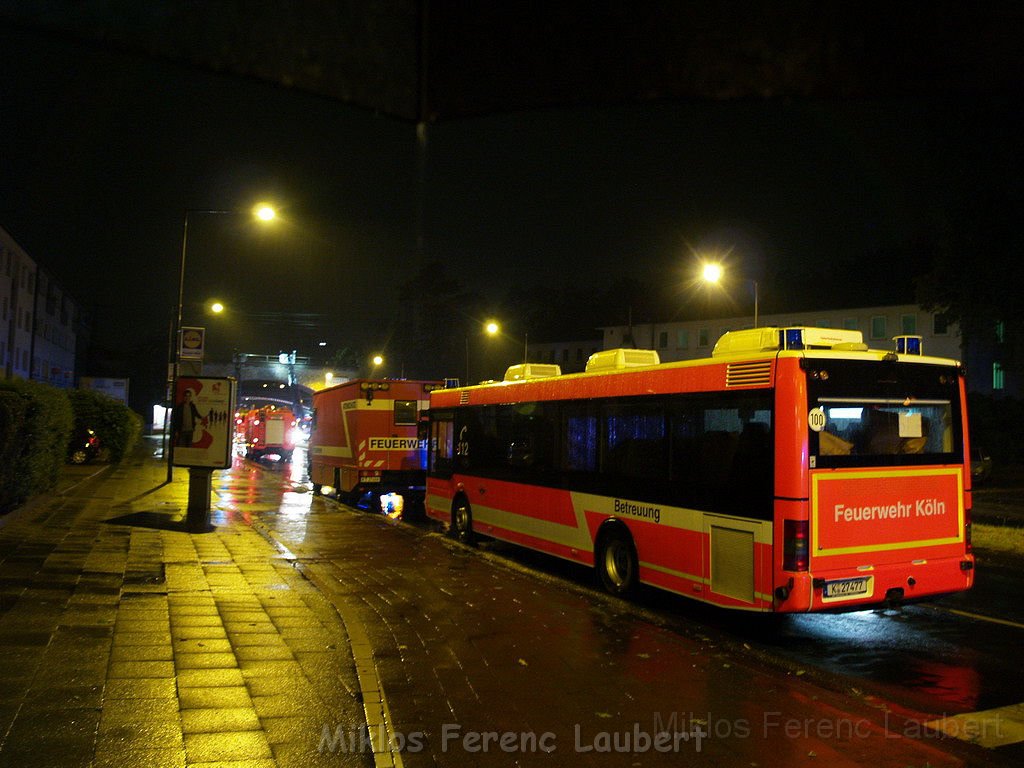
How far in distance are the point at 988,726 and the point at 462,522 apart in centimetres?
1018

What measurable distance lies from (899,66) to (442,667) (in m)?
5.50

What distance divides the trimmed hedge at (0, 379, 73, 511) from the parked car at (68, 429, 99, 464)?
46.0 feet

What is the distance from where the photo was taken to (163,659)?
6.32 meters

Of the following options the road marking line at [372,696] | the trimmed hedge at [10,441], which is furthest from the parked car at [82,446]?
the road marking line at [372,696]

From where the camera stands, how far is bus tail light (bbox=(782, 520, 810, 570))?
758cm

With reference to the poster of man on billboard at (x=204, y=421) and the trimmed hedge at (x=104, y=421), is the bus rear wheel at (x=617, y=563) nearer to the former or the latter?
the poster of man on billboard at (x=204, y=421)

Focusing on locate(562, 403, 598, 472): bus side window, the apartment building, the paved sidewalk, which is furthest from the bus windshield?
the apartment building

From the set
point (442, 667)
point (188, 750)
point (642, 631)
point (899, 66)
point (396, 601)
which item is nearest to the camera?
point (899, 66)

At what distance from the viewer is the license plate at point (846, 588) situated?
7.69 meters

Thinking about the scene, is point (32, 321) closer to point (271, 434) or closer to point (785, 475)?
point (271, 434)

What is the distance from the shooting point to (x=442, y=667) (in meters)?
6.78

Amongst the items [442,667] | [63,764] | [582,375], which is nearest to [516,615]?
[442,667]

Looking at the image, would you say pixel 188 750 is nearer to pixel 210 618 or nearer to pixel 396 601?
pixel 210 618

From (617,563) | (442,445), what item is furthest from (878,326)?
(617,563)
